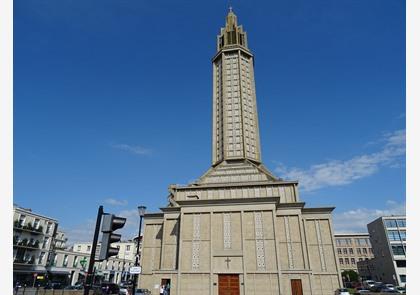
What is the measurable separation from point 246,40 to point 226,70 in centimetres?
992

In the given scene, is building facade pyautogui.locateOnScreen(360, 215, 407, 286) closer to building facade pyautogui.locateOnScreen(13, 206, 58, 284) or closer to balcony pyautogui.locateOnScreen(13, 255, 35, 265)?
building facade pyautogui.locateOnScreen(13, 206, 58, 284)

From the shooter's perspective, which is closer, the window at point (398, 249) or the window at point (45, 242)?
the window at point (45, 242)

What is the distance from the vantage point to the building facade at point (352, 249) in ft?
286

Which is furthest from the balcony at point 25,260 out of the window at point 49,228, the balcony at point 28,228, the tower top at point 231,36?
the tower top at point 231,36

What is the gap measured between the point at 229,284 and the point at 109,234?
26.1 meters

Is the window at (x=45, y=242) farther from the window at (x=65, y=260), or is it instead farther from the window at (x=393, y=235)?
the window at (x=393, y=235)

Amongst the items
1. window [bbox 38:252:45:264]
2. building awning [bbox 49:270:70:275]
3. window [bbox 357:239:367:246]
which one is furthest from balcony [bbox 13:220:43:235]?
window [bbox 357:239:367:246]

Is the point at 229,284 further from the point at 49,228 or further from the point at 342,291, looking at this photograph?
the point at 49,228

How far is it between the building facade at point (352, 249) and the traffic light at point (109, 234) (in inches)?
3773

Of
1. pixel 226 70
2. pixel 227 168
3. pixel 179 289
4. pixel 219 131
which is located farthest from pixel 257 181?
pixel 226 70

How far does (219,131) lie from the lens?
47.0 metres

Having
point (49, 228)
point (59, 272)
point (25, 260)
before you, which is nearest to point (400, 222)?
point (59, 272)

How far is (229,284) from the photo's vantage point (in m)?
28.5

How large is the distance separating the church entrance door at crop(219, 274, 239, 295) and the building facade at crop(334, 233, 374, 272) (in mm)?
71742
